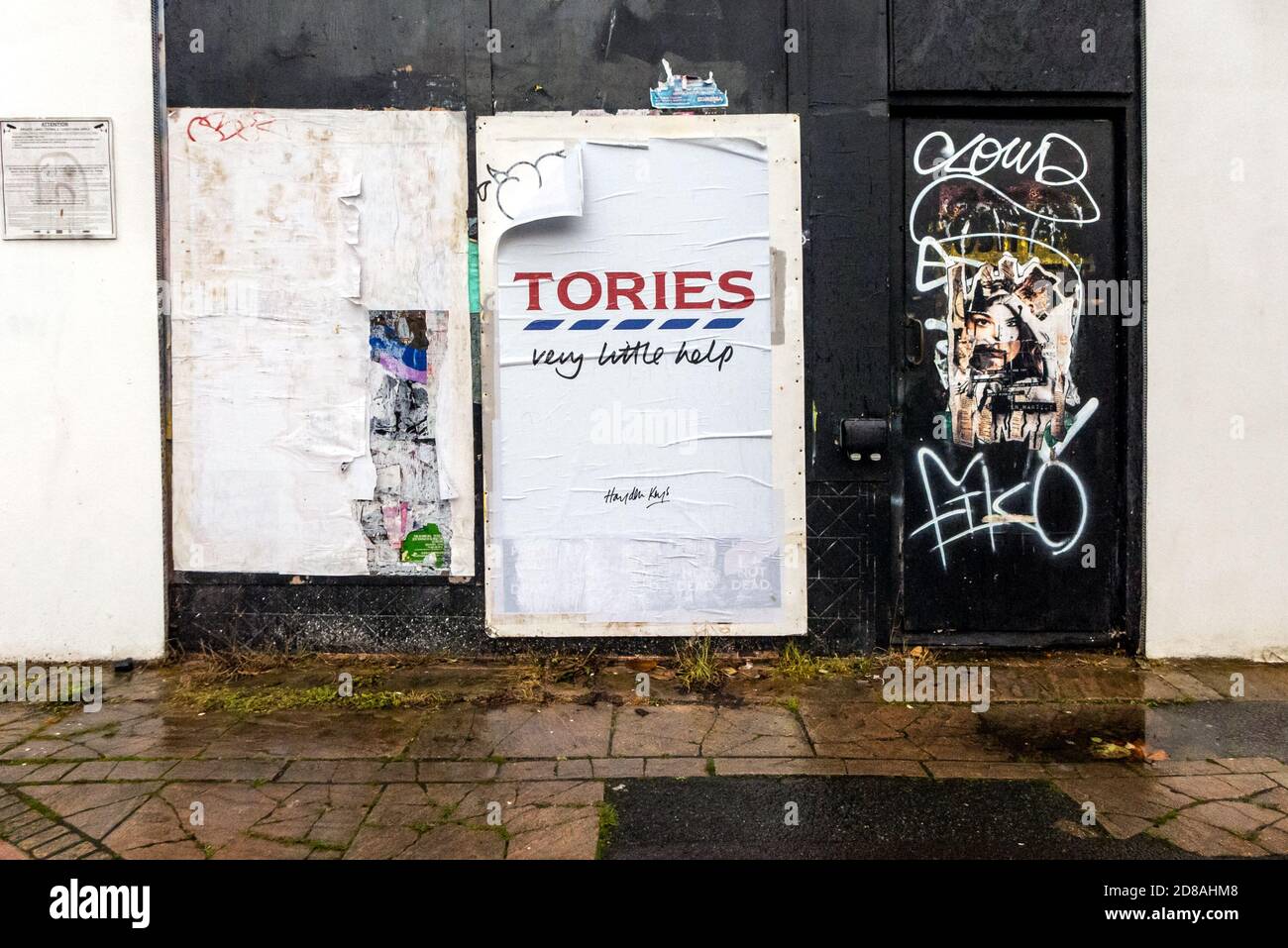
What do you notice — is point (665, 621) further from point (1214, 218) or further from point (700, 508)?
point (1214, 218)

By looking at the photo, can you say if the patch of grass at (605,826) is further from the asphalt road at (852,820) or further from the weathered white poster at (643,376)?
the weathered white poster at (643,376)

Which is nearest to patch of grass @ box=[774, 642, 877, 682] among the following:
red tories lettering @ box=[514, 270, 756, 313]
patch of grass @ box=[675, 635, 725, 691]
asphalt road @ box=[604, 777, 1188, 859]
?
patch of grass @ box=[675, 635, 725, 691]

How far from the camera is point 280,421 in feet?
17.1

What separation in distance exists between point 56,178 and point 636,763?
4.55 metres

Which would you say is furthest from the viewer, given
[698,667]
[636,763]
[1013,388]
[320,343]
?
[1013,388]

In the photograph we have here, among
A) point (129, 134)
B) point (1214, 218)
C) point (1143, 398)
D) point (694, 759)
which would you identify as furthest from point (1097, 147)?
point (129, 134)

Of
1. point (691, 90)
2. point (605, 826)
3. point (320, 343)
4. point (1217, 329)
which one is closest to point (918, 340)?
point (1217, 329)

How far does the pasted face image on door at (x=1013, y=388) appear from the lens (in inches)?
208

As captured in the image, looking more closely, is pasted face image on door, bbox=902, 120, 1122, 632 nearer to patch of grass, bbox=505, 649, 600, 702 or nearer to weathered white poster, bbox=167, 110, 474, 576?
patch of grass, bbox=505, 649, 600, 702

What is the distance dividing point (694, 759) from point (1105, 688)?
244cm

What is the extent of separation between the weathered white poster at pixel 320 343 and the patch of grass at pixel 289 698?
0.73 m

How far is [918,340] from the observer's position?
5281 mm

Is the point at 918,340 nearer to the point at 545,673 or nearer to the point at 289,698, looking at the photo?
the point at 545,673

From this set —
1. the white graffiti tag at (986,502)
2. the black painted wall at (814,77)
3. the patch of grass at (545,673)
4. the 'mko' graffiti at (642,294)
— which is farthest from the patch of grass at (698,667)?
the 'mko' graffiti at (642,294)
